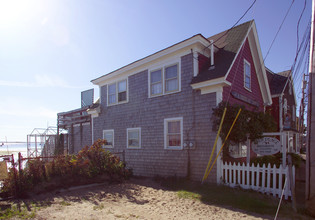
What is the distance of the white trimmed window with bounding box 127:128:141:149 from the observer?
12.1 meters

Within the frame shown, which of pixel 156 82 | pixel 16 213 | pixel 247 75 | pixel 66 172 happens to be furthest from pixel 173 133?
pixel 16 213

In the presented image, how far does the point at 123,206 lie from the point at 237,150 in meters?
6.30

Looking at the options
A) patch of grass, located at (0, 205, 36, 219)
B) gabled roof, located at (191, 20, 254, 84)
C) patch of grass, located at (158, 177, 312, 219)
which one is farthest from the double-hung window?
patch of grass, located at (0, 205, 36, 219)

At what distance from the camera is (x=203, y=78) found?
30.2 ft

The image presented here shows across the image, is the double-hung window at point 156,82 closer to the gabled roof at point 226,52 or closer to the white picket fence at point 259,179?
the gabled roof at point 226,52

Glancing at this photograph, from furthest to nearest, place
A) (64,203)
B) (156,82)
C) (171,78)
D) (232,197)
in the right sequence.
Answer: (156,82), (171,78), (232,197), (64,203)

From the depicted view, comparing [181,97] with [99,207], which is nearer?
[99,207]

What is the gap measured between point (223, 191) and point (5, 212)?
6.23 metres

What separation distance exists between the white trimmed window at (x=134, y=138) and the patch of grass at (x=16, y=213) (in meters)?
6.65

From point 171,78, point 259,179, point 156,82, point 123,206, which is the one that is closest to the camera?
point 123,206

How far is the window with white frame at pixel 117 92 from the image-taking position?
13319mm

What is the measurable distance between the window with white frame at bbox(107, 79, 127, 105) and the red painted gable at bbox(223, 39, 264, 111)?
237 inches

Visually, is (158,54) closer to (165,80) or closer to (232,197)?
(165,80)

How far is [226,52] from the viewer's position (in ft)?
33.2
